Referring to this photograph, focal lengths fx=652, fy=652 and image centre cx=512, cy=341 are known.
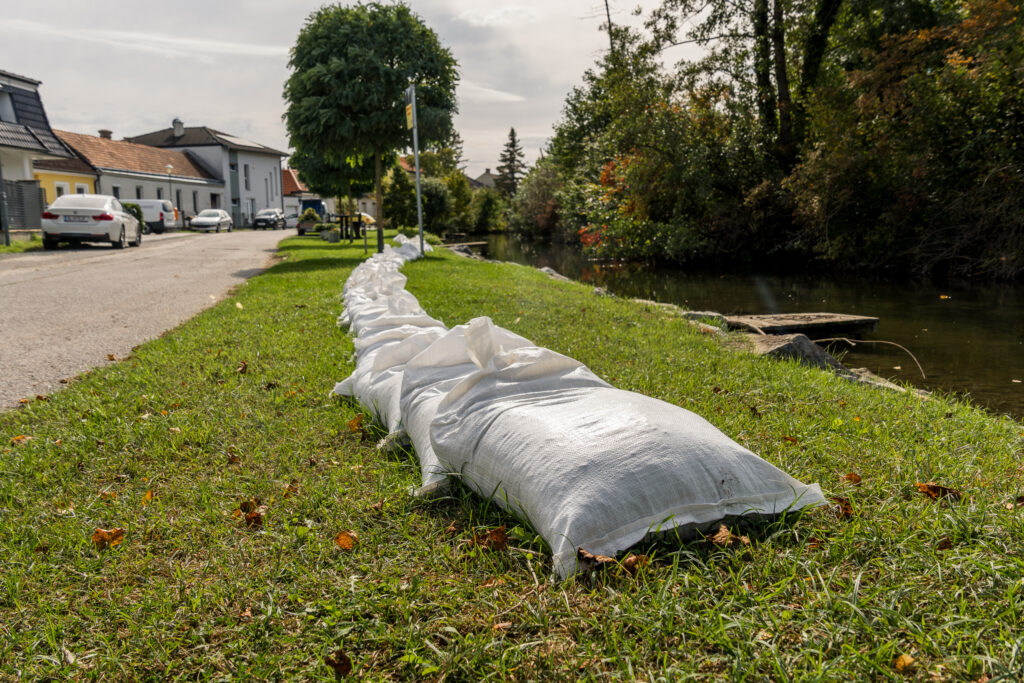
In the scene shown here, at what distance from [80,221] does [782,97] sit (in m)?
20.2

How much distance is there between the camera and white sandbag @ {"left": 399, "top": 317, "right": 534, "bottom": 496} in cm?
275

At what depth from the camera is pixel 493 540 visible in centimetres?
224

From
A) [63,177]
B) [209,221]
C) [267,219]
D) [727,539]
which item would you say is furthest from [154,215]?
[727,539]

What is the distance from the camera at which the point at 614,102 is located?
19891 millimetres

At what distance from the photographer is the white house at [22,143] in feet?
70.8

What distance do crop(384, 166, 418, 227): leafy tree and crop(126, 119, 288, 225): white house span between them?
16002 mm

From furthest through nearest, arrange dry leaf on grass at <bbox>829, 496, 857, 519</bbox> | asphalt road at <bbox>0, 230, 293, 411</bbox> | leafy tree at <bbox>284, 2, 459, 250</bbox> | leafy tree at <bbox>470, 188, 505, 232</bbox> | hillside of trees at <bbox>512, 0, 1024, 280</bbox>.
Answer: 1. leafy tree at <bbox>470, 188, 505, 232</bbox>
2. leafy tree at <bbox>284, 2, 459, 250</bbox>
3. hillside of trees at <bbox>512, 0, 1024, 280</bbox>
4. asphalt road at <bbox>0, 230, 293, 411</bbox>
5. dry leaf on grass at <bbox>829, 496, 857, 519</bbox>

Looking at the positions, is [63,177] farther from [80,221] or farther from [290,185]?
[290,185]

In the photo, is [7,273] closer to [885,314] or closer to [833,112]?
[885,314]

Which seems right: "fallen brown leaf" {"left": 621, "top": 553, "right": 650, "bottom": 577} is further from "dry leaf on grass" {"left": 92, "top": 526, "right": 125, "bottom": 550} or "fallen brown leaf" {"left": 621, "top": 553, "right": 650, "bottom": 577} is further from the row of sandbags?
"dry leaf on grass" {"left": 92, "top": 526, "right": 125, "bottom": 550}

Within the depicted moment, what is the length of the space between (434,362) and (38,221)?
84.5ft

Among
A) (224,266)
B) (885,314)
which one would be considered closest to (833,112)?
(885,314)

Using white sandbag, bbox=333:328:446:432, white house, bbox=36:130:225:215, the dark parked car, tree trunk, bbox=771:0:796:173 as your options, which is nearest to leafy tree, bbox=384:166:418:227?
the dark parked car

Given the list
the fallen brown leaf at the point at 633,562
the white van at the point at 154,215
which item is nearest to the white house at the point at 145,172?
the white van at the point at 154,215
